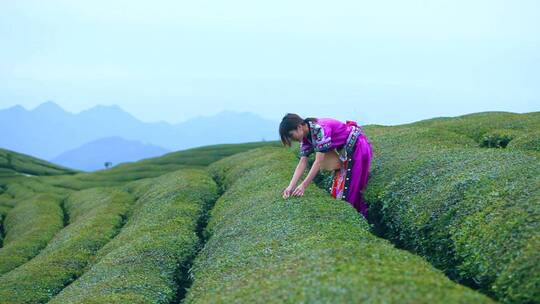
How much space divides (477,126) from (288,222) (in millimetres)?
19245

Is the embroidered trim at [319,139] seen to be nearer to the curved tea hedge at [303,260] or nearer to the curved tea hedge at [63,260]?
the curved tea hedge at [303,260]

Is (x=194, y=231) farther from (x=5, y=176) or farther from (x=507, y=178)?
(x=5, y=176)

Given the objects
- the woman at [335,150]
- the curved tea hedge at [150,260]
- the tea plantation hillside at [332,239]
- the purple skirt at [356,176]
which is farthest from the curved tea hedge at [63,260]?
the purple skirt at [356,176]

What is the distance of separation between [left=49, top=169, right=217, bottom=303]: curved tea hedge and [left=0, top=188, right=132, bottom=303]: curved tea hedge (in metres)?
1.55

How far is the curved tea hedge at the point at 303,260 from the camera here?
1035cm

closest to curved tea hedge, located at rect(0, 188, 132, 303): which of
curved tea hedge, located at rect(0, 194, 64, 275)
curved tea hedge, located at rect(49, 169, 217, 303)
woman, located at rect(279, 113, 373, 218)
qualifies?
curved tea hedge, located at rect(49, 169, 217, 303)

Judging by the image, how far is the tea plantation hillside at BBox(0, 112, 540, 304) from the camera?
12089 millimetres

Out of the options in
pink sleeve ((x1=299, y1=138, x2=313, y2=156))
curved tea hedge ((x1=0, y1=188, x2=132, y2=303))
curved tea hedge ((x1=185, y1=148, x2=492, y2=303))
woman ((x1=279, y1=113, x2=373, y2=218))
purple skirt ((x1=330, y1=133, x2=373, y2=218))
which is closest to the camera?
curved tea hedge ((x1=185, y1=148, x2=492, y2=303))

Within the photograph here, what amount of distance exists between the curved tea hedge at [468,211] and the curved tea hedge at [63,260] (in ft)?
44.8

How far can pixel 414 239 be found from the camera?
1903 cm

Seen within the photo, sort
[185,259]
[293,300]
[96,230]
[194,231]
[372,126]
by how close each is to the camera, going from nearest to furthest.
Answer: [293,300] < [185,259] < [194,231] < [96,230] < [372,126]

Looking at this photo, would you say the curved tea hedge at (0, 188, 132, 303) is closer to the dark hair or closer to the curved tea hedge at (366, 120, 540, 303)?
the dark hair

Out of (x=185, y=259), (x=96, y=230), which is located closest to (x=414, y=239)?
(x=185, y=259)

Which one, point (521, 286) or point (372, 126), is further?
point (372, 126)
